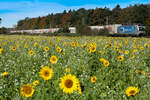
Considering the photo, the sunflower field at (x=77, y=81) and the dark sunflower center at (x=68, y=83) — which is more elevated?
the dark sunflower center at (x=68, y=83)

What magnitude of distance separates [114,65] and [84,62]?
2.14 ft

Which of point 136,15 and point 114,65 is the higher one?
point 136,15

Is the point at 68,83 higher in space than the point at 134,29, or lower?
higher

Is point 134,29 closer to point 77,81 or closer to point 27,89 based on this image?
point 77,81

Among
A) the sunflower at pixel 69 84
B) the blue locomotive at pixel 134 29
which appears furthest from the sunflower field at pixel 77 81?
the blue locomotive at pixel 134 29

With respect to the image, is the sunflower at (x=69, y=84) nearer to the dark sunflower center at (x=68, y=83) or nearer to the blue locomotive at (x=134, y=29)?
the dark sunflower center at (x=68, y=83)

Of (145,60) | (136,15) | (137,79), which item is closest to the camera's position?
(137,79)

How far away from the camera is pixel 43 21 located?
114m

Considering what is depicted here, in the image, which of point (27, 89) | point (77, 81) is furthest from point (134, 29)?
point (27, 89)

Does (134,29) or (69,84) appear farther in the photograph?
(134,29)

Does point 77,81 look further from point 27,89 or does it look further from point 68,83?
point 27,89

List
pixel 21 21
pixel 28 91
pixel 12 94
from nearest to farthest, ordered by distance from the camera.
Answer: pixel 28 91 → pixel 12 94 → pixel 21 21

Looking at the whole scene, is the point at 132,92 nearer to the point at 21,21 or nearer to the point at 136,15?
the point at 136,15

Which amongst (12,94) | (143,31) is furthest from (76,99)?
(143,31)
